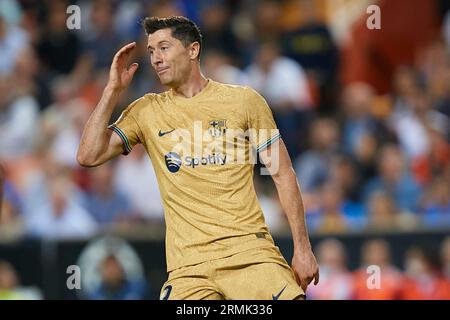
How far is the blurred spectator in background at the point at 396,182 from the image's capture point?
12516 millimetres

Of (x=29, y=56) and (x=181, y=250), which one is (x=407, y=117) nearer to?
(x=29, y=56)

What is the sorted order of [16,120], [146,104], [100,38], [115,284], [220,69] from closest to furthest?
1. [146,104]
2. [115,284]
3. [220,69]
4. [16,120]
5. [100,38]

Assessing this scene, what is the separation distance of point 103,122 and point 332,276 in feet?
16.9

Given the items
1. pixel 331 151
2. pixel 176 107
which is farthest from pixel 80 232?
pixel 176 107

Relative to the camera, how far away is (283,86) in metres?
14.0

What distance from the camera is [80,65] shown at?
48.2 feet

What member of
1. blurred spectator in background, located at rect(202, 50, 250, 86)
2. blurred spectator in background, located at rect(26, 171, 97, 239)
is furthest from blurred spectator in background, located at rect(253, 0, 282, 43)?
blurred spectator in background, located at rect(26, 171, 97, 239)

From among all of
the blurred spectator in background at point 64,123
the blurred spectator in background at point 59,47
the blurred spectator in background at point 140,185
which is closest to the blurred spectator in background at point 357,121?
the blurred spectator in background at point 140,185

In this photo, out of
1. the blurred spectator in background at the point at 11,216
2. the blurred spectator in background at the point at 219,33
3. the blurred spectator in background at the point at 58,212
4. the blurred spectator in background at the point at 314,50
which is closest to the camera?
the blurred spectator in background at the point at 11,216

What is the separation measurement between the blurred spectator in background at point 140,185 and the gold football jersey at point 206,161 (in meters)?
5.65

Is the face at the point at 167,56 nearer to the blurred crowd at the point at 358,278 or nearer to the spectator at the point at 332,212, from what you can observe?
the blurred crowd at the point at 358,278

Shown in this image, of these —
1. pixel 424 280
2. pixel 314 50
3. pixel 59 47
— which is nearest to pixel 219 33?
pixel 314 50

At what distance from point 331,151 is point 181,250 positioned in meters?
6.59

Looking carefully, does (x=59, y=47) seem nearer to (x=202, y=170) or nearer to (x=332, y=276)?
(x=332, y=276)
